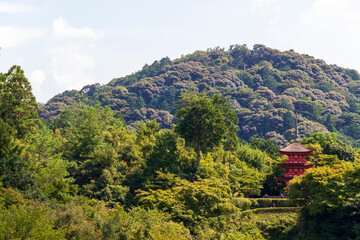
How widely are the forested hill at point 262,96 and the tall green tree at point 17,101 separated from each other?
77.1 m

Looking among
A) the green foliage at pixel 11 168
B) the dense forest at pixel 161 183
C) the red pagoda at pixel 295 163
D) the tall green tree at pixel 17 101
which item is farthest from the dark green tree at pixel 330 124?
the green foliage at pixel 11 168

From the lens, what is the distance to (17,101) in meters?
45.5

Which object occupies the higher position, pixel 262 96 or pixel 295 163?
pixel 262 96

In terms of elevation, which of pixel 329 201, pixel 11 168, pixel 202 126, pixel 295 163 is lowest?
pixel 329 201

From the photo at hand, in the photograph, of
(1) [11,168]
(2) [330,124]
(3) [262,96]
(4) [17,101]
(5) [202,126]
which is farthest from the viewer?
(3) [262,96]

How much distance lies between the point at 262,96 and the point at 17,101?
13079 centimetres

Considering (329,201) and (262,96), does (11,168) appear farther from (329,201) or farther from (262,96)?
(262,96)

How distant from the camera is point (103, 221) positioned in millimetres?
29547

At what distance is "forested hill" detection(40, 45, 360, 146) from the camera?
5477 inches

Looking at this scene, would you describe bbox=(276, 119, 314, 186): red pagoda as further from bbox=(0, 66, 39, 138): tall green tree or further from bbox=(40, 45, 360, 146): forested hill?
bbox=(40, 45, 360, 146): forested hill

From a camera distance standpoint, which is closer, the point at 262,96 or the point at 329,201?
the point at 329,201

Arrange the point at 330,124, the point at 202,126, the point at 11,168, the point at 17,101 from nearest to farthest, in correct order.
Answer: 1. the point at 11,168
2. the point at 17,101
3. the point at 202,126
4. the point at 330,124

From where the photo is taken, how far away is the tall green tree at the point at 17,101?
149 ft

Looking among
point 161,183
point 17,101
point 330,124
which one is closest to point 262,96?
point 330,124
